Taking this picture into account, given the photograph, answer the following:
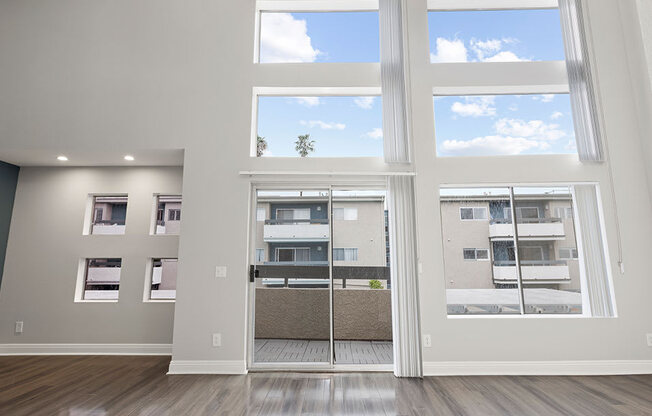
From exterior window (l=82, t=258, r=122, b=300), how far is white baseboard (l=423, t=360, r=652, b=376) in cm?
429

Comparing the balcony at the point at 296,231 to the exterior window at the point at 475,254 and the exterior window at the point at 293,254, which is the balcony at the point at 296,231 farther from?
the exterior window at the point at 475,254

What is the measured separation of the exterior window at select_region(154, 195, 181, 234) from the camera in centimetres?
489

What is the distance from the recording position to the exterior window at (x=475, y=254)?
4062 mm

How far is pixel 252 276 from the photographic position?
13.3 feet

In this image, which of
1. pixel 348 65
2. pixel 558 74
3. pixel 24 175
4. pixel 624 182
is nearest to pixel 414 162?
pixel 348 65

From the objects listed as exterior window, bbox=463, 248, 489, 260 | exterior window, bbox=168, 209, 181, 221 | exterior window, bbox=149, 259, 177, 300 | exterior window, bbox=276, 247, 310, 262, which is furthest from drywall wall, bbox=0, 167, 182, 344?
exterior window, bbox=463, 248, 489, 260

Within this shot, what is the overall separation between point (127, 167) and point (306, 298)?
3.30m

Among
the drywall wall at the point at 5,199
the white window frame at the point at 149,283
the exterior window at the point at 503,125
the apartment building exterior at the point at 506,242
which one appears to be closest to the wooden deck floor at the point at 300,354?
the apartment building exterior at the point at 506,242

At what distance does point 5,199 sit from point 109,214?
52.1 inches

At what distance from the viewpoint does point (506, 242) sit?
162 inches

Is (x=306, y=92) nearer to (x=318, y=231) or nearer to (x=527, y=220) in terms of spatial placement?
(x=318, y=231)

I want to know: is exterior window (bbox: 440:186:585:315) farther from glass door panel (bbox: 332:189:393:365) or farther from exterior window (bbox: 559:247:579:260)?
glass door panel (bbox: 332:189:393:365)

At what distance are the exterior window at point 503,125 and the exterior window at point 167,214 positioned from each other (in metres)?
3.75

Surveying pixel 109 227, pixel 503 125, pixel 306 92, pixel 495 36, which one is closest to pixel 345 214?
pixel 306 92
